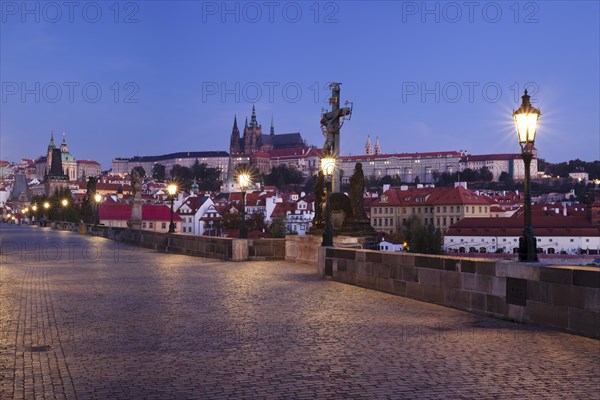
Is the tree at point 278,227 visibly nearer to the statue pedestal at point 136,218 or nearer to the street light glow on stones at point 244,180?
the statue pedestal at point 136,218

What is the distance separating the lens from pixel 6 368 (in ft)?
22.9

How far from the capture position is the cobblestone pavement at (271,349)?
625cm

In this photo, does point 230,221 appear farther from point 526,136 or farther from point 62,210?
point 526,136

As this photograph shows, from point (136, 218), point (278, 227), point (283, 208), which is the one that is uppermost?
point (283, 208)

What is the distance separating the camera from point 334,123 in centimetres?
2164

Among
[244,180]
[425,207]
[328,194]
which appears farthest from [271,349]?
[425,207]

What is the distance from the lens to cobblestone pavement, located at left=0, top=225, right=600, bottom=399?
6.25m

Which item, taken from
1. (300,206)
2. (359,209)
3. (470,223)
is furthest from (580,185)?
(359,209)

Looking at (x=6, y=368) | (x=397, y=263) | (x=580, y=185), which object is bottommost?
(x=6, y=368)

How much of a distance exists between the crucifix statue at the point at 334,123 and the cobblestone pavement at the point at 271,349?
791 cm

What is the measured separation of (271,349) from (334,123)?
47.2ft

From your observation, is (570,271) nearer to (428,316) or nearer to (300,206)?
(428,316)

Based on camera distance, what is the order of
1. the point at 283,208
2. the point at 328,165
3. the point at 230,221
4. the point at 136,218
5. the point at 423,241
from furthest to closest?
the point at 283,208 → the point at 230,221 → the point at 423,241 → the point at 136,218 → the point at 328,165

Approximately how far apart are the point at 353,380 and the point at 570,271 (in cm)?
375
